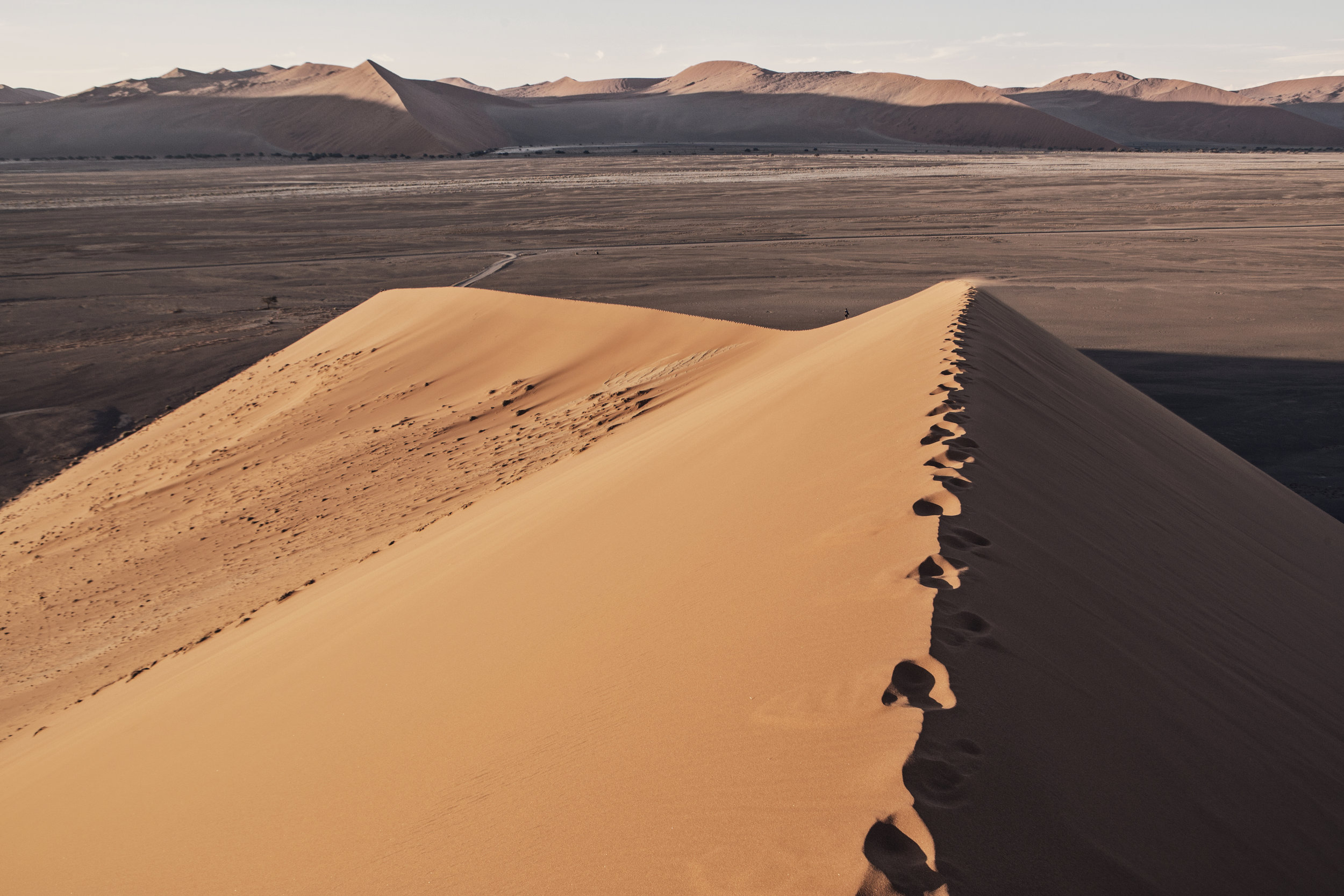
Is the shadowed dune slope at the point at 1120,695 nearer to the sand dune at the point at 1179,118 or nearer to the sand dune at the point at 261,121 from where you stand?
the sand dune at the point at 261,121

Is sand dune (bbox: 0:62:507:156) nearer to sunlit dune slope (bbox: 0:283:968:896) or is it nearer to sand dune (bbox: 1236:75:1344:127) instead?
sunlit dune slope (bbox: 0:283:968:896)

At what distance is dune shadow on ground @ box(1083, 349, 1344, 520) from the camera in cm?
745

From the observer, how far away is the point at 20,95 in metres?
168

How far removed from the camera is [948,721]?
1.66 m

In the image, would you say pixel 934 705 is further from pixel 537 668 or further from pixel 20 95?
pixel 20 95

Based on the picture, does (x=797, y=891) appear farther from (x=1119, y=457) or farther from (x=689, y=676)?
(x=1119, y=457)

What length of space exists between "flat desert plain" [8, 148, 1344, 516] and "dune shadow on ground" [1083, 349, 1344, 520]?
33 millimetres

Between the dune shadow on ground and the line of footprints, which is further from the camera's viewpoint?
the dune shadow on ground

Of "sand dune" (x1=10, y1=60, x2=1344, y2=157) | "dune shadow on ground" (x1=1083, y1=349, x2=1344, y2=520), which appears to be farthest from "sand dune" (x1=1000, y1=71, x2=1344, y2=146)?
"dune shadow on ground" (x1=1083, y1=349, x2=1344, y2=520)

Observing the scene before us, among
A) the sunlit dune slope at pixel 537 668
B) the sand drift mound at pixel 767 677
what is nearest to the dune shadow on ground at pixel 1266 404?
the sand drift mound at pixel 767 677

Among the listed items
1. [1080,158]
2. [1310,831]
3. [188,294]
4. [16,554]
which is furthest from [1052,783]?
[1080,158]

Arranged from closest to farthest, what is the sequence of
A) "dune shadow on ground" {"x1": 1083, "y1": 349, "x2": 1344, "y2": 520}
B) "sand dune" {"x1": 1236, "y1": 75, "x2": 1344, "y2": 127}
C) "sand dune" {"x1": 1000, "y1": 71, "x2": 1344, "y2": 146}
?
"dune shadow on ground" {"x1": 1083, "y1": 349, "x2": 1344, "y2": 520}, "sand dune" {"x1": 1000, "y1": 71, "x2": 1344, "y2": 146}, "sand dune" {"x1": 1236, "y1": 75, "x2": 1344, "y2": 127}

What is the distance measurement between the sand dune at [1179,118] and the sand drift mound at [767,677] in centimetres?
9278

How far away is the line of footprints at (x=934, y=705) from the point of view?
4.45ft
